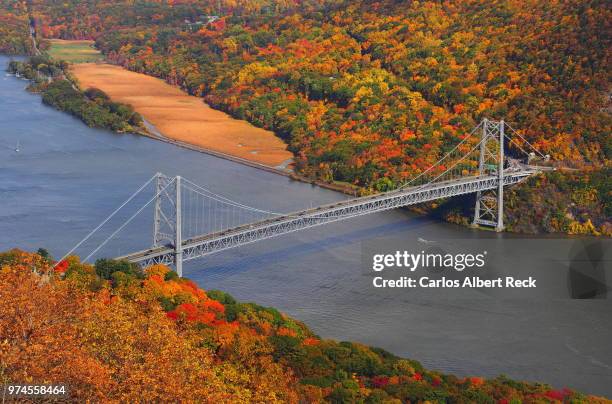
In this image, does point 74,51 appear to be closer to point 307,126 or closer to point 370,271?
point 307,126

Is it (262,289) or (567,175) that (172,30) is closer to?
(567,175)

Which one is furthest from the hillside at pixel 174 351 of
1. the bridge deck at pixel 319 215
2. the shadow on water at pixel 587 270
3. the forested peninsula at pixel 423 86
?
the forested peninsula at pixel 423 86

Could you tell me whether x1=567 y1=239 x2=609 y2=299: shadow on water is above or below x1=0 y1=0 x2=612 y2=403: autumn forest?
below

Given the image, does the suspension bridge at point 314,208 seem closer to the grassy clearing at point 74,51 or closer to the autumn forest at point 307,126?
the autumn forest at point 307,126

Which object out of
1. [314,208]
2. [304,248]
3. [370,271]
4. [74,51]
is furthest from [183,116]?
[74,51]

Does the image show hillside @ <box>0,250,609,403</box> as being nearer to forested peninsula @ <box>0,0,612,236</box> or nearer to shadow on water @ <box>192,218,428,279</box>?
shadow on water @ <box>192,218,428,279</box>

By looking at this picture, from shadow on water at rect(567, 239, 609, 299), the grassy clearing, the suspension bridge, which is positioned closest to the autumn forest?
the suspension bridge

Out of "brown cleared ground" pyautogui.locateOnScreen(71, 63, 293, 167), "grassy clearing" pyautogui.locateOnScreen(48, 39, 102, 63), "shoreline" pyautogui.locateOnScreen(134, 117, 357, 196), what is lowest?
"shoreline" pyautogui.locateOnScreen(134, 117, 357, 196)

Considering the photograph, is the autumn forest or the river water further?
the river water
